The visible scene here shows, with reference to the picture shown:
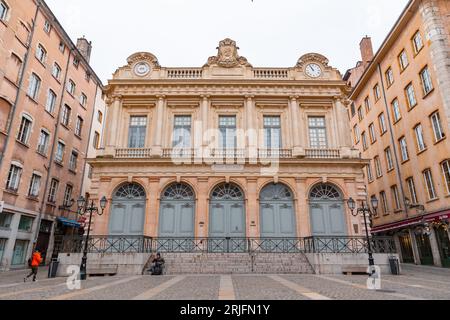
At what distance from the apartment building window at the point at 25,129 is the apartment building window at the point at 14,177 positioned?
1.73 meters

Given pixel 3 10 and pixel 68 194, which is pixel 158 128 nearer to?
pixel 68 194

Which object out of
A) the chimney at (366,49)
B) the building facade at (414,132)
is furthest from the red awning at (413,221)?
the chimney at (366,49)

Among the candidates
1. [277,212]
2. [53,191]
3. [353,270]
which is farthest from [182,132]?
[353,270]

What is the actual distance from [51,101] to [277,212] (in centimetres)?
1893

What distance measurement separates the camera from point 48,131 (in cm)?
2138

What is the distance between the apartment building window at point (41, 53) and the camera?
66.8 ft

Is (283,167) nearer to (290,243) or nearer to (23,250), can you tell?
(290,243)

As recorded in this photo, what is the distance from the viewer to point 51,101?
22.0 meters

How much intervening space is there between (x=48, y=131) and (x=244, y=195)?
50.9 ft

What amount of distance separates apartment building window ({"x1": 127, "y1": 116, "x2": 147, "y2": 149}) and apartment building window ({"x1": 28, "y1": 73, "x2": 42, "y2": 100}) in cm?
676

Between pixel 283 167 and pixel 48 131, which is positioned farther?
Result: pixel 48 131

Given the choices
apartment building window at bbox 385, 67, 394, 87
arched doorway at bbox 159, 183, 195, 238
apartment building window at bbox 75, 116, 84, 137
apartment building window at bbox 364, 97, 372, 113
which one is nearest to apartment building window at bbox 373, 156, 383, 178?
apartment building window at bbox 364, 97, 372, 113

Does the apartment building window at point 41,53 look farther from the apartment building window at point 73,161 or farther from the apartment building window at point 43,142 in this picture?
the apartment building window at point 73,161

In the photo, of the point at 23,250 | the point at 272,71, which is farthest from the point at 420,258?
the point at 23,250
